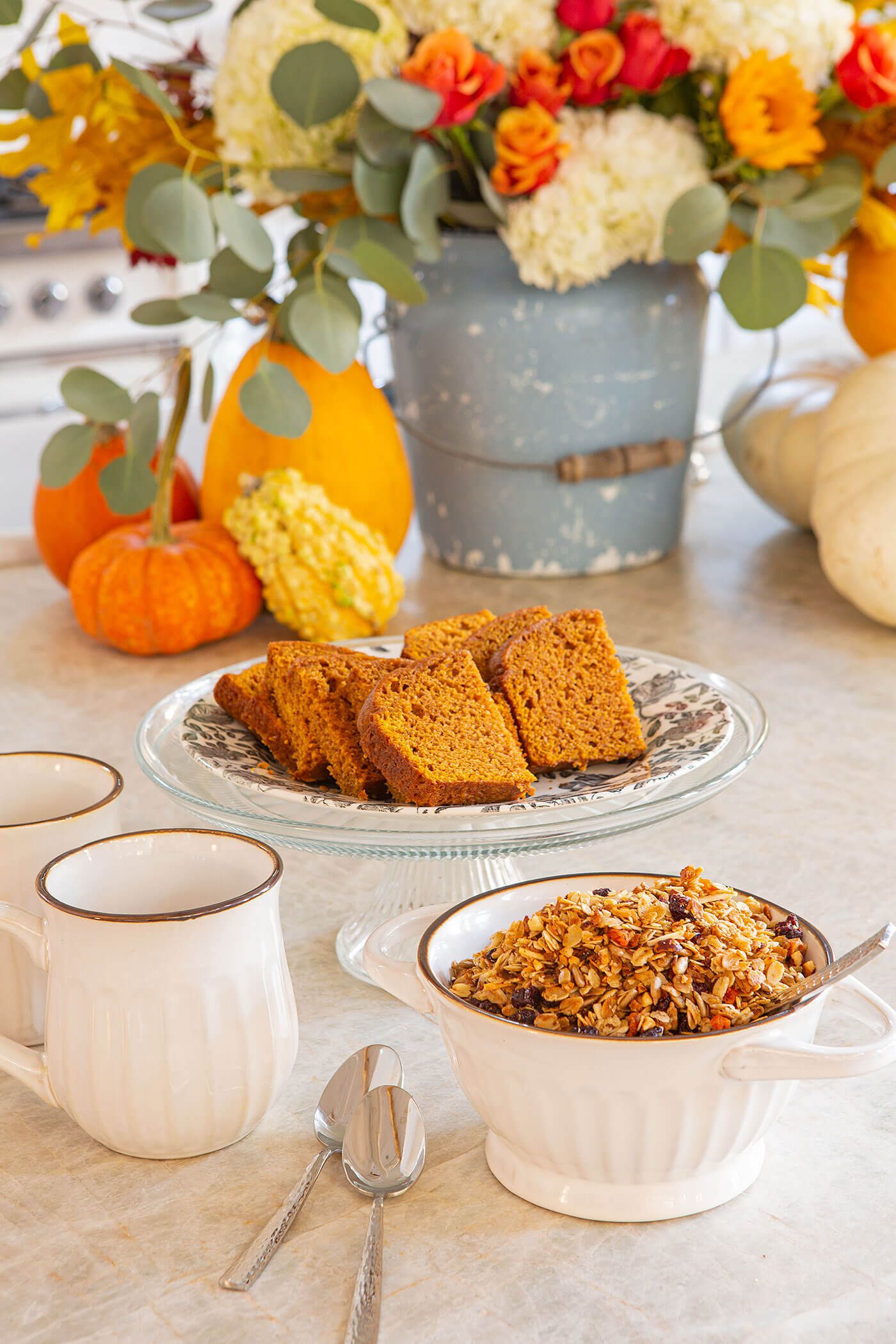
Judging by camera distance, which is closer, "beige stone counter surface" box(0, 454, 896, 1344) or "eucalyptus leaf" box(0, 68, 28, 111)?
"beige stone counter surface" box(0, 454, 896, 1344)

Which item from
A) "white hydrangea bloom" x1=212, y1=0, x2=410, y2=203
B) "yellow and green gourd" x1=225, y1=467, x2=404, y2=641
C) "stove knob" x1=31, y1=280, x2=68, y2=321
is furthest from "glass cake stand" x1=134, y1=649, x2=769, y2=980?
"stove knob" x1=31, y1=280, x2=68, y2=321

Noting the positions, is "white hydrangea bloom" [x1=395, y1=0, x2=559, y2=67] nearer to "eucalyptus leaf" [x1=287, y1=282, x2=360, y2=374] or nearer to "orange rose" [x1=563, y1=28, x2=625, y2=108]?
"orange rose" [x1=563, y1=28, x2=625, y2=108]

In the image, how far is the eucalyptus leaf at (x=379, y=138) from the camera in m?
1.10

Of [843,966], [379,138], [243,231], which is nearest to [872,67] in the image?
[379,138]

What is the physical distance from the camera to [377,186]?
113 cm

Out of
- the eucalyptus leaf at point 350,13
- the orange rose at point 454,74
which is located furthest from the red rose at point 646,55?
the eucalyptus leaf at point 350,13

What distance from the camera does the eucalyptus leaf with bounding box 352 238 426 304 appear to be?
1127 millimetres

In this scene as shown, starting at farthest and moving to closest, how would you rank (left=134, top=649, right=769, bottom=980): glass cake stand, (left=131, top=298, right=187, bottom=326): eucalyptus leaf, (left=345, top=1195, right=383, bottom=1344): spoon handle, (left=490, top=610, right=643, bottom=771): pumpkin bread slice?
1. (left=131, top=298, right=187, bottom=326): eucalyptus leaf
2. (left=490, top=610, right=643, bottom=771): pumpkin bread slice
3. (left=134, top=649, right=769, bottom=980): glass cake stand
4. (left=345, top=1195, right=383, bottom=1344): spoon handle

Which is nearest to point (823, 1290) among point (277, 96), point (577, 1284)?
point (577, 1284)

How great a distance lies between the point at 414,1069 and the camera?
60cm

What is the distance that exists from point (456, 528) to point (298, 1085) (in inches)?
32.7

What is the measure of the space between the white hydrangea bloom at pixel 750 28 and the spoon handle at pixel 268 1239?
0.95 m

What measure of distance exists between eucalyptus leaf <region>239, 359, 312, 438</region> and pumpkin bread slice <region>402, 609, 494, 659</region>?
1.26 feet

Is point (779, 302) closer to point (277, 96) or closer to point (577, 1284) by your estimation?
point (277, 96)
